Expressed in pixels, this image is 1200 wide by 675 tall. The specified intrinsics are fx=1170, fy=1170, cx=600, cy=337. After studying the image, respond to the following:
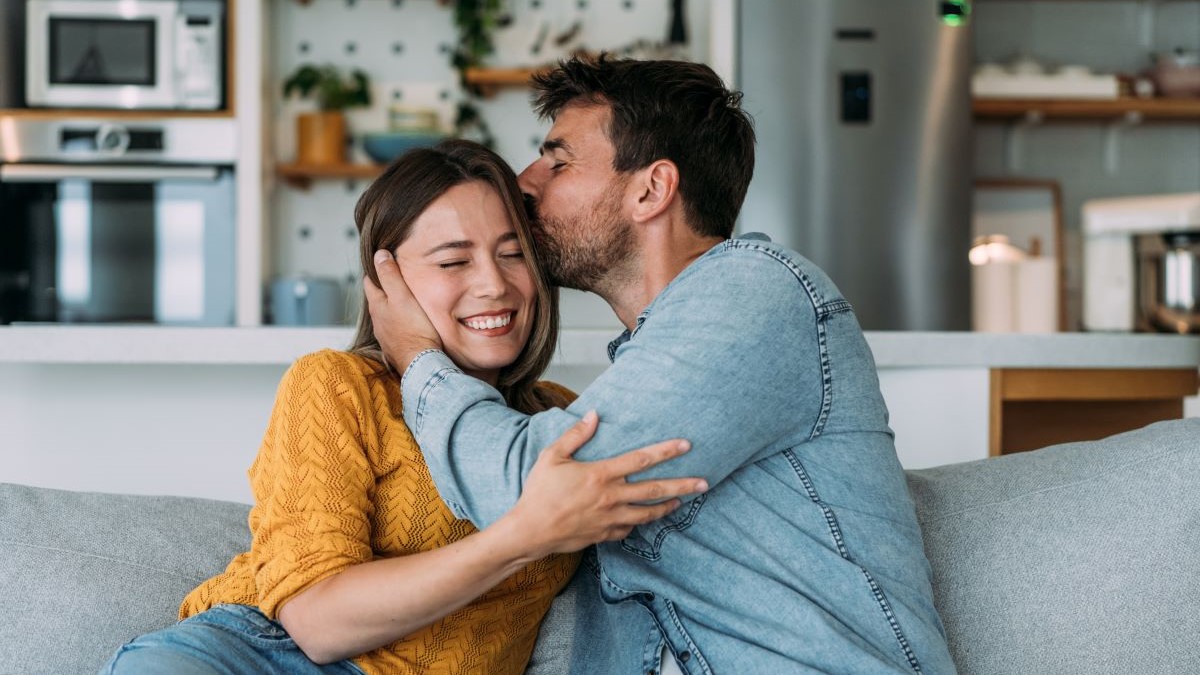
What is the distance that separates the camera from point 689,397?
3.82ft

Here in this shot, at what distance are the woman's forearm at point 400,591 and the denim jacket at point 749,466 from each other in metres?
0.05

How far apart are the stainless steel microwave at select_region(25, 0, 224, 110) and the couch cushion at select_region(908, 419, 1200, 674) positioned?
2.98 meters

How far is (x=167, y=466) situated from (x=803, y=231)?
2012 mm

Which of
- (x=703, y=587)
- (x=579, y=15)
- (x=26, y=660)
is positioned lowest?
(x=26, y=660)

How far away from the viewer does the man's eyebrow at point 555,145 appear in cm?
158

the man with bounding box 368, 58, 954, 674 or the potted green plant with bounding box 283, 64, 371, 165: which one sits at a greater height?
the potted green plant with bounding box 283, 64, 371, 165

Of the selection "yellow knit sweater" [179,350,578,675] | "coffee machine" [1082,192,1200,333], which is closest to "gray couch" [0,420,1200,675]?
"yellow knit sweater" [179,350,578,675]

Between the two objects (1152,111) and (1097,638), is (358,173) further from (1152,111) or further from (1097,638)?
(1097,638)

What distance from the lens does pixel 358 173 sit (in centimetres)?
400

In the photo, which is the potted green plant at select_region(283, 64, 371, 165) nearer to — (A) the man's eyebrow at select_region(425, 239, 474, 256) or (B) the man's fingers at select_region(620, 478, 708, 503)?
(A) the man's eyebrow at select_region(425, 239, 474, 256)

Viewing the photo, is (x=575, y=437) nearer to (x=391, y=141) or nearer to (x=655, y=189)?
(x=655, y=189)

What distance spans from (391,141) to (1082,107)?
7.84 ft


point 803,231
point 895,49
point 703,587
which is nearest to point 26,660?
point 703,587

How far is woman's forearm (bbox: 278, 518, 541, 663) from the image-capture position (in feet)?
3.80
